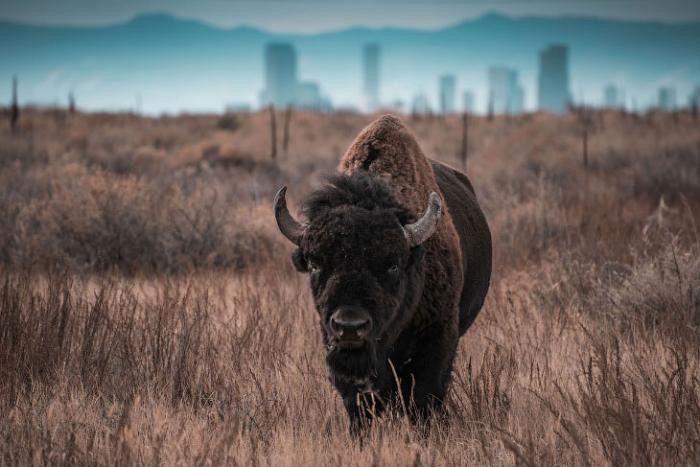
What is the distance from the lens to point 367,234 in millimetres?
4566

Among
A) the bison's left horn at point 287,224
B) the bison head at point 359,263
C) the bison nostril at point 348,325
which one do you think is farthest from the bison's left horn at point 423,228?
the bison nostril at point 348,325

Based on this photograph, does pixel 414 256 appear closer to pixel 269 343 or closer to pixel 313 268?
pixel 313 268

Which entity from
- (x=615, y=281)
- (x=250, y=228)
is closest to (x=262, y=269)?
(x=250, y=228)

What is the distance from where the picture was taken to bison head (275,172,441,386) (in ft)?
14.2

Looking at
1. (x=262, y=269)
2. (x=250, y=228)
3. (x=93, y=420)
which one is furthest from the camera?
(x=250, y=228)

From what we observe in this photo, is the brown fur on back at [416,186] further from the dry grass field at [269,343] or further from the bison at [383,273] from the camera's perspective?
the dry grass field at [269,343]

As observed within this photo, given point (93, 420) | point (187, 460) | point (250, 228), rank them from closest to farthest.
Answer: point (187, 460) < point (93, 420) < point (250, 228)

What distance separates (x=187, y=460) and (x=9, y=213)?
27.0 ft

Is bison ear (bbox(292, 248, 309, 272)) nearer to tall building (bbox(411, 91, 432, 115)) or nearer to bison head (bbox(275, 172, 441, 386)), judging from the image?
bison head (bbox(275, 172, 441, 386))

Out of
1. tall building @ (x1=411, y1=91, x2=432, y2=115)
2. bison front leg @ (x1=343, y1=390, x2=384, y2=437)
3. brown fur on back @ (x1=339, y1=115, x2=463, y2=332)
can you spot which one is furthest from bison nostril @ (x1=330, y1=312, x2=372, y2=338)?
tall building @ (x1=411, y1=91, x2=432, y2=115)

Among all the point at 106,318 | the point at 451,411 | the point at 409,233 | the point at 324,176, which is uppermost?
the point at 324,176

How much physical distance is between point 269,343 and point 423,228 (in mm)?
2102

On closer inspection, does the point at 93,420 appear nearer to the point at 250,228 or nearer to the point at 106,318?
the point at 106,318

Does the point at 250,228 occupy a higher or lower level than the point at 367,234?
lower
